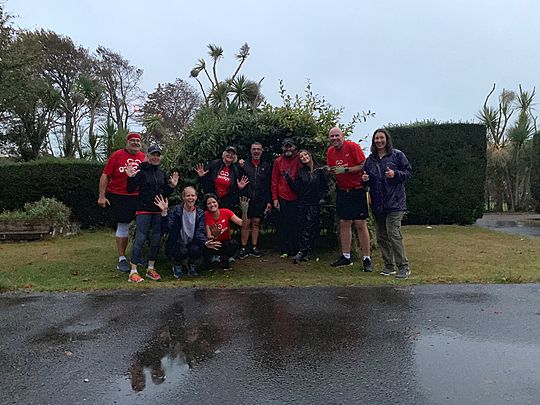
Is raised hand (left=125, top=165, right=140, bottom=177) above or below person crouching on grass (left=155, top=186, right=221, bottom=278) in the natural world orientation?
above

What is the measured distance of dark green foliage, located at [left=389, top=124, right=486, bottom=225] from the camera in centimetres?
1495

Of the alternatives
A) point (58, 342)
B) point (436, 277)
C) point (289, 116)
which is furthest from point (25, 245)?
point (436, 277)

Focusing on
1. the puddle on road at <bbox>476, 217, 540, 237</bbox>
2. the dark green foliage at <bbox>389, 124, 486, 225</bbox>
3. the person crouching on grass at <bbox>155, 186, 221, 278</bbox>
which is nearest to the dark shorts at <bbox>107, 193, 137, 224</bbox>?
the person crouching on grass at <bbox>155, 186, 221, 278</bbox>

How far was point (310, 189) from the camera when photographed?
26.0ft

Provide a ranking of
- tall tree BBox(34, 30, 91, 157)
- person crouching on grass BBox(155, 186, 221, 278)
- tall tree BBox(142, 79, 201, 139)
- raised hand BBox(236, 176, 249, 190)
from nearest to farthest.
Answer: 1. person crouching on grass BBox(155, 186, 221, 278)
2. raised hand BBox(236, 176, 249, 190)
3. tall tree BBox(34, 30, 91, 157)
4. tall tree BBox(142, 79, 201, 139)

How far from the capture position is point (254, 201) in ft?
27.0

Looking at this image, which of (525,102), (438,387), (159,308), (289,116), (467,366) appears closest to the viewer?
(438,387)

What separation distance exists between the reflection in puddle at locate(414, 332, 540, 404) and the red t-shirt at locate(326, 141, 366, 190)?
3580mm

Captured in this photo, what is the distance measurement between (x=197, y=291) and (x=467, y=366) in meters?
3.42

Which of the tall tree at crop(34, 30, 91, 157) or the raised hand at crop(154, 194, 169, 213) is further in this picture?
the tall tree at crop(34, 30, 91, 157)

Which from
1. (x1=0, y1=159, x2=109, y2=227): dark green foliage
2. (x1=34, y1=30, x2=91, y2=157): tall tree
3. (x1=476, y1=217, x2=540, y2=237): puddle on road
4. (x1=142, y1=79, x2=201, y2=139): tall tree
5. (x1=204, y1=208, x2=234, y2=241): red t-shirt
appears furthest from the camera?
(x1=142, y1=79, x2=201, y2=139): tall tree

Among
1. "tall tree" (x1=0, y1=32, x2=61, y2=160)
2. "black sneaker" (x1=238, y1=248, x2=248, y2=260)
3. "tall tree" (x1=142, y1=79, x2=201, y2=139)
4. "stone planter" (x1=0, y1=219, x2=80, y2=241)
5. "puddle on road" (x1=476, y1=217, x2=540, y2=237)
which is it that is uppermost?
"tall tree" (x1=142, y1=79, x2=201, y2=139)

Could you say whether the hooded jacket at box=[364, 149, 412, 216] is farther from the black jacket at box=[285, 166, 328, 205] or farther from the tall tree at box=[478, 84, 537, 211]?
the tall tree at box=[478, 84, 537, 211]

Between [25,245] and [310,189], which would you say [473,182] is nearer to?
[310,189]
